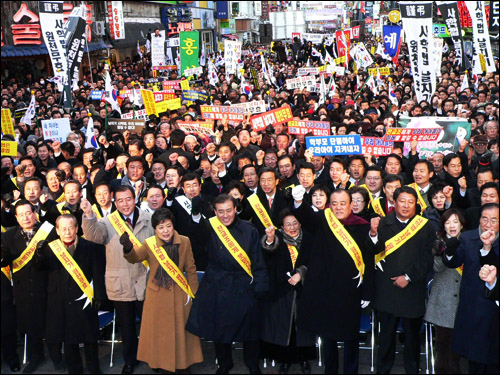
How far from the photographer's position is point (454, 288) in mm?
5172

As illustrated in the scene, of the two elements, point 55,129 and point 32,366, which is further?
point 55,129

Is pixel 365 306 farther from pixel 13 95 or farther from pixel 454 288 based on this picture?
pixel 13 95

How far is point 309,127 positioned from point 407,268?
4984mm

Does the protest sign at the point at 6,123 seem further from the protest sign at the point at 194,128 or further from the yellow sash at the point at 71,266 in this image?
the yellow sash at the point at 71,266

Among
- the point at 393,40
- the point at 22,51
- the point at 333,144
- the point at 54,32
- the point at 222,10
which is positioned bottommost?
the point at 333,144

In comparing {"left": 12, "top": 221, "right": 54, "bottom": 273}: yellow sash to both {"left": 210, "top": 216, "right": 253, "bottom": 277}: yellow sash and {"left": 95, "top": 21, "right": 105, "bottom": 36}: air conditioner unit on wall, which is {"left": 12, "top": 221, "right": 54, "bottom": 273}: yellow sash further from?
{"left": 95, "top": 21, "right": 105, "bottom": 36}: air conditioner unit on wall

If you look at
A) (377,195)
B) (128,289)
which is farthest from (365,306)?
(128,289)

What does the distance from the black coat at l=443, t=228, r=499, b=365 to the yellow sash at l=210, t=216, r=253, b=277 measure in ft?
5.33

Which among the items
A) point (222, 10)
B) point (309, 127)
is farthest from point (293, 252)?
point (222, 10)

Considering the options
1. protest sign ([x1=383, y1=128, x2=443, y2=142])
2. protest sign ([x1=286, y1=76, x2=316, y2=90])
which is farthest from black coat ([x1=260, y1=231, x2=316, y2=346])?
protest sign ([x1=286, y1=76, x2=316, y2=90])

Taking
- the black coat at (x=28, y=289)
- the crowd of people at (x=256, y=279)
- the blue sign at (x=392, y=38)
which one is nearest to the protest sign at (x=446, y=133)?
the crowd of people at (x=256, y=279)

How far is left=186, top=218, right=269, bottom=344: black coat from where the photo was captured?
5.20 metres

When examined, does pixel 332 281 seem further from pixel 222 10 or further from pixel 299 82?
pixel 222 10

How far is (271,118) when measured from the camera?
10375 millimetres
